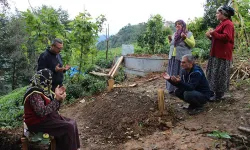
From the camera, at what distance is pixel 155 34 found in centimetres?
1214

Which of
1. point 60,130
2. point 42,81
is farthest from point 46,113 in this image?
point 42,81

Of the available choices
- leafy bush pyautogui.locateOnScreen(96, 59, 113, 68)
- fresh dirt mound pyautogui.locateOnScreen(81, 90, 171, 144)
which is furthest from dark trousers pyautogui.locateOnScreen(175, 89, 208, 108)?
leafy bush pyautogui.locateOnScreen(96, 59, 113, 68)

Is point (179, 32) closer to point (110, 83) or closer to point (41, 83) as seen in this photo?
point (110, 83)

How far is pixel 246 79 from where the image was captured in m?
6.12

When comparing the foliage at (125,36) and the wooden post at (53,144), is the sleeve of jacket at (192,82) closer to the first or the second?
the wooden post at (53,144)

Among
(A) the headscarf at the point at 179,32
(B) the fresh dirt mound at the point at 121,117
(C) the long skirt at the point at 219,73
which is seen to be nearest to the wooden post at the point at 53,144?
(B) the fresh dirt mound at the point at 121,117

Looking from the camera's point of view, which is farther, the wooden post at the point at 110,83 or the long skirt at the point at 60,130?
the wooden post at the point at 110,83

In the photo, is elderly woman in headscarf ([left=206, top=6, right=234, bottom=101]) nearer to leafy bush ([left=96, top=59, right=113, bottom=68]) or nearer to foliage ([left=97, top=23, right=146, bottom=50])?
leafy bush ([left=96, top=59, right=113, bottom=68])

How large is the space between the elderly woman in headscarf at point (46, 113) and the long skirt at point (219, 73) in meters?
3.00

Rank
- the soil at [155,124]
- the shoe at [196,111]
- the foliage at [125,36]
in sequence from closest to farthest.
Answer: the soil at [155,124] < the shoe at [196,111] < the foliage at [125,36]

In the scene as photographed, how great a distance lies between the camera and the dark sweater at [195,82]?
14.2 ft

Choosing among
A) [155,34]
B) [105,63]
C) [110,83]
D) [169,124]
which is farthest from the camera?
[105,63]

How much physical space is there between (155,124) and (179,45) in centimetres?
203

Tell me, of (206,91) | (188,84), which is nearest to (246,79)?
(206,91)
